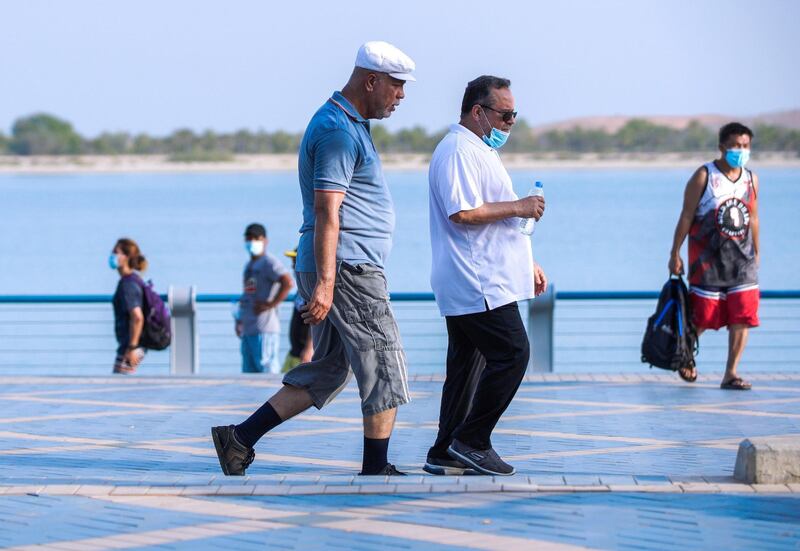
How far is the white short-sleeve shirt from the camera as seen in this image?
20.6 feet

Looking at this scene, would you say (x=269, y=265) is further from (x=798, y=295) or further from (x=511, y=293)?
(x=511, y=293)

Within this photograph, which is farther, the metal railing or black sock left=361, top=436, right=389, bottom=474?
the metal railing

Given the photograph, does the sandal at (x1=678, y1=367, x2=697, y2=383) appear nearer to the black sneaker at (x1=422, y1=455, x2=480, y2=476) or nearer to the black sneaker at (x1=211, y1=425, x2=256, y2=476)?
the black sneaker at (x1=422, y1=455, x2=480, y2=476)

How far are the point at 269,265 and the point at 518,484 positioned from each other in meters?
6.77

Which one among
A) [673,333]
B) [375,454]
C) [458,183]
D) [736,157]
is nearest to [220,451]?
[375,454]

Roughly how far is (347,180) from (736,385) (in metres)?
4.19

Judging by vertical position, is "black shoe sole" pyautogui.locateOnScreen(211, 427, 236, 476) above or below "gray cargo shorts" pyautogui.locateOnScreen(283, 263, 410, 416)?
below

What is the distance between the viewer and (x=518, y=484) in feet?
19.5

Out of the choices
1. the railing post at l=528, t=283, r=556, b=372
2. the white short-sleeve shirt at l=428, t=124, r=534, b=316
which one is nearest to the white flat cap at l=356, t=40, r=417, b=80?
the white short-sleeve shirt at l=428, t=124, r=534, b=316

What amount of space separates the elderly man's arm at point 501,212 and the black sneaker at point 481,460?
37.6 inches

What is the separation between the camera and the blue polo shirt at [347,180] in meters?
6.02

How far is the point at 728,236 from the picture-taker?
9.28m

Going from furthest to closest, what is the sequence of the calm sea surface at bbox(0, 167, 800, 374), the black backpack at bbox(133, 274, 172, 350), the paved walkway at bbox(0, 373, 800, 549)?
the calm sea surface at bbox(0, 167, 800, 374) → the black backpack at bbox(133, 274, 172, 350) → the paved walkway at bbox(0, 373, 800, 549)

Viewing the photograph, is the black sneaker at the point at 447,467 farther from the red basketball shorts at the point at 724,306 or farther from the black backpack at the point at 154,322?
the black backpack at the point at 154,322
